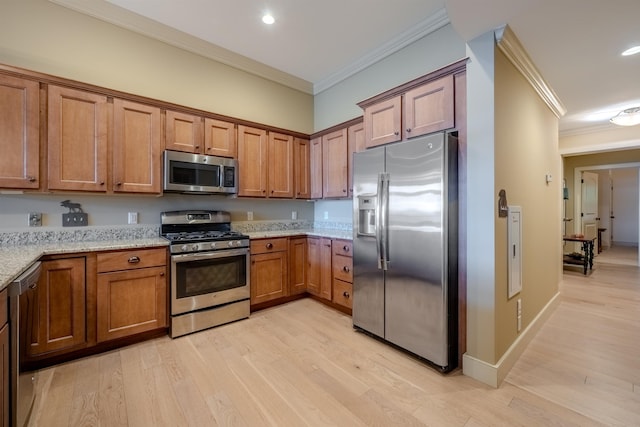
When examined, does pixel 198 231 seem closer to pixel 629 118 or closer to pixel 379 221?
pixel 379 221

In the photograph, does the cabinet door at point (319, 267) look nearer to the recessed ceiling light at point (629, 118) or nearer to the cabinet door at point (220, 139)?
the cabinet door at point (220, 139)

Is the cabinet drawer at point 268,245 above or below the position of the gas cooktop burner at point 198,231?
below

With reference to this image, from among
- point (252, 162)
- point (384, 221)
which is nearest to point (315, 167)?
point (252, 162)

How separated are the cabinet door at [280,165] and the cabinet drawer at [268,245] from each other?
2.17 feet

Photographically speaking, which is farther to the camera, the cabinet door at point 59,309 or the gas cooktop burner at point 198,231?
the gas cooktop burner at point 198,231

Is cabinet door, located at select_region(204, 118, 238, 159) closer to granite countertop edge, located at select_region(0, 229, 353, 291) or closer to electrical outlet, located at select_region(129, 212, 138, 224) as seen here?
electrical outlet, located at select_region(129, 212, 138, 224)

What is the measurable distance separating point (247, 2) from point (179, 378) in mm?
3356

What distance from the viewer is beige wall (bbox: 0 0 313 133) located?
247cm

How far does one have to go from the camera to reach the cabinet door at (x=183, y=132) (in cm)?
293

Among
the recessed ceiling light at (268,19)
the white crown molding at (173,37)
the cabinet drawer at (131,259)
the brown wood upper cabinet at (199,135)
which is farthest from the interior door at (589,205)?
the cabinet drawer at (131,259)

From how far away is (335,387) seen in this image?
1.96 meters

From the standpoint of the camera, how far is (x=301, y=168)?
408 cm

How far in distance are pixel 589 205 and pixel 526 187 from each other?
692 cm

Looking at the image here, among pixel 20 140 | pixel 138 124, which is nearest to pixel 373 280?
pixel 138 124
